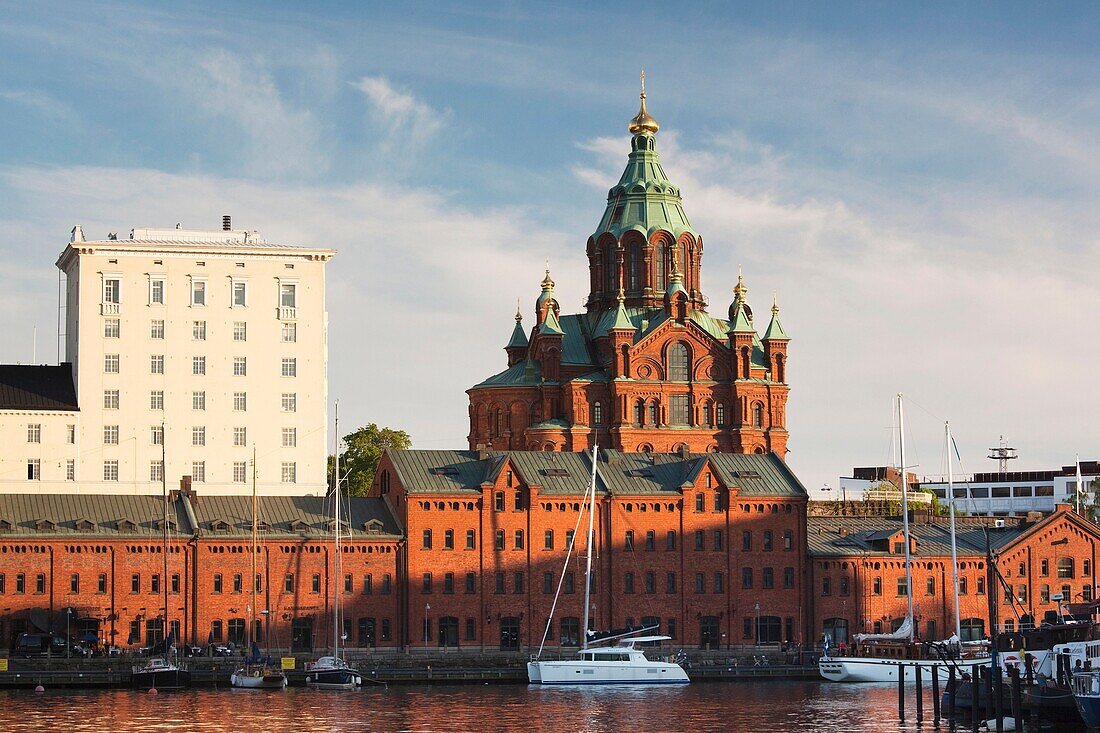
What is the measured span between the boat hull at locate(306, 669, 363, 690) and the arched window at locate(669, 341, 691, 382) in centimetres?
5287

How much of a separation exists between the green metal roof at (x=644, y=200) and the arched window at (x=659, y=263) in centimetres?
161

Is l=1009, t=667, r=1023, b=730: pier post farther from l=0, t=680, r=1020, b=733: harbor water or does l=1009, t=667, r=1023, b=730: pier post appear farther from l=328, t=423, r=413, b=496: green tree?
l=328, t=423, r=413, b=496: green tree

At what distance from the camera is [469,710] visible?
96938 millimetres

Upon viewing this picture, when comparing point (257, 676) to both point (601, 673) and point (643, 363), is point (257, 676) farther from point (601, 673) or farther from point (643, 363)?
point (643, 363)

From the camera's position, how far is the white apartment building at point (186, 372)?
459 feet

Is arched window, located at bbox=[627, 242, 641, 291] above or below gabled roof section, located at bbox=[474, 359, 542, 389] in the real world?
above

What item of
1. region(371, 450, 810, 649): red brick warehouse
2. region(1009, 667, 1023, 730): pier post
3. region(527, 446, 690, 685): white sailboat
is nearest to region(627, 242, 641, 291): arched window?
region(371, 450, 810, 649): red brick warehouse

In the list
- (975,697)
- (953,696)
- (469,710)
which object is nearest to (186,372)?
(469,710)

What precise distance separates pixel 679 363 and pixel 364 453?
1220 inches

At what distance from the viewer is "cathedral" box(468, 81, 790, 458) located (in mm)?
153250

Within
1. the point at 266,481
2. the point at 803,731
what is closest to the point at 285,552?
the point at 266,481

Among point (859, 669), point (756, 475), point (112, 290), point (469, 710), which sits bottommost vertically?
point (469, 710)

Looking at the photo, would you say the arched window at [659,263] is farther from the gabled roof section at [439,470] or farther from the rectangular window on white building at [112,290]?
the rectangular window on white building at [112,290]

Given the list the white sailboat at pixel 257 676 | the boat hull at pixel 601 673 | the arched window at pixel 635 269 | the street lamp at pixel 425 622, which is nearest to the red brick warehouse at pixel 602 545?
the street lamp at pixel 425 622
